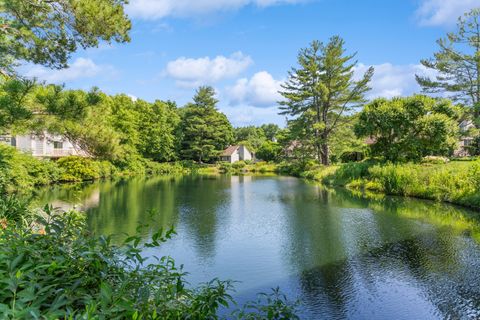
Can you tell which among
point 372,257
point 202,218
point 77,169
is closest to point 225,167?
point 77,169

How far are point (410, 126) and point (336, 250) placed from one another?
14.7m

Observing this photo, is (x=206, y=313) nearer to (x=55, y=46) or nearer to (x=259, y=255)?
(x=259, y=255)

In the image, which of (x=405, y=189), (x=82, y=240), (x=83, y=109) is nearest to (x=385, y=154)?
(x=405, y=189)

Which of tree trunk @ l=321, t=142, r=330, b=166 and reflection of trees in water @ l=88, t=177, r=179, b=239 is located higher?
tree trunk @ l=321, t=142, r=330, b=166

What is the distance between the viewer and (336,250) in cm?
904

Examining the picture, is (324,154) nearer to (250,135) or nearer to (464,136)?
(464,136)

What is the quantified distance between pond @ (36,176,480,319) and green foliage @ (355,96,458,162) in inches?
225

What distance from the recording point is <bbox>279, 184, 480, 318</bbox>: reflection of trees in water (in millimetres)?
6200

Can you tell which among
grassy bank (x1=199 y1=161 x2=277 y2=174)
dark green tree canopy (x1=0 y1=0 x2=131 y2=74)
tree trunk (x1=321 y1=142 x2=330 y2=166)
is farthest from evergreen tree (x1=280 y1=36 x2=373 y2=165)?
dark green tree canopy (x1=0 y1=0 x2=131 y2=74)

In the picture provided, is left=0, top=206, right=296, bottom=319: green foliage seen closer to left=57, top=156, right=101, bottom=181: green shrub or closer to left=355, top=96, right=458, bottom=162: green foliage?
left=355, top=96, right=458, bottom=162: green foliage

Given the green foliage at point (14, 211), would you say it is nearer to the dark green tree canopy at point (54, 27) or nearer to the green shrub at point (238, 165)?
the dark green tree canopy at point (54, 27)

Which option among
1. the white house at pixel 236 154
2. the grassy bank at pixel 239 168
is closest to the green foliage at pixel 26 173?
the grassy bank at pixel 239 168

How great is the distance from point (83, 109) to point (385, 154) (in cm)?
2036

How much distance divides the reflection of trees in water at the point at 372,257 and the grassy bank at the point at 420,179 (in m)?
1.46
